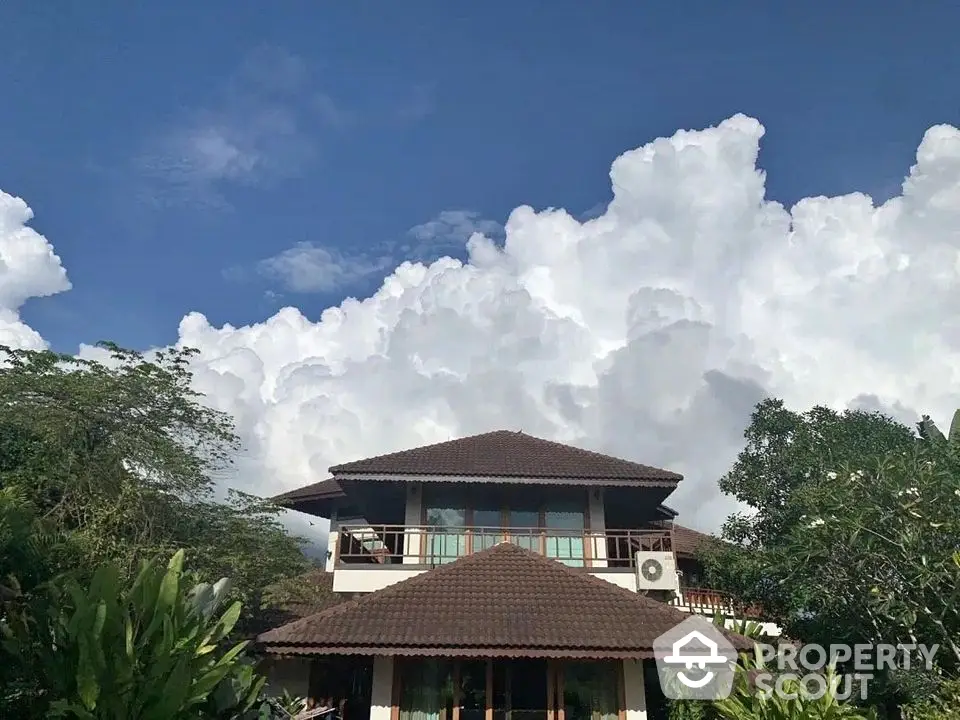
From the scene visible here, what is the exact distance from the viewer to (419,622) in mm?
13016

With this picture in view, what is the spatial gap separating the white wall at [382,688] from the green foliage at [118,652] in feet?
10.7

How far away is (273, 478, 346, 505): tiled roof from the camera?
23156 millimetres

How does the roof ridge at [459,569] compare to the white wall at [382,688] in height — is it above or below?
above

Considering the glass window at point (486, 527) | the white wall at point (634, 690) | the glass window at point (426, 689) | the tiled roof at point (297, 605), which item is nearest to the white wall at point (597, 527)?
the glass window at point (486, 527)

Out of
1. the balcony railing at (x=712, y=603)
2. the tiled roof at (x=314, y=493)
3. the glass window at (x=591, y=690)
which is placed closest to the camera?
the glass window at (x=591, y=690)

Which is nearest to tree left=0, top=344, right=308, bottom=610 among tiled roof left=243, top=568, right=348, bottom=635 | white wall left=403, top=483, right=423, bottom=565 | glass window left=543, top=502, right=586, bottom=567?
tiled roof left=243, top=568, right=348, bottom=635

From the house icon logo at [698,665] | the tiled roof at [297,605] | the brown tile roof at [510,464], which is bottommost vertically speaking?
the house icon logo at [698,665]

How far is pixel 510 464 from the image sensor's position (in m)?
18.0

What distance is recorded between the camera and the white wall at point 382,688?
13000 millimetres

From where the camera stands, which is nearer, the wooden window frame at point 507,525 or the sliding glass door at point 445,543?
the sliding glass door at point 445,543

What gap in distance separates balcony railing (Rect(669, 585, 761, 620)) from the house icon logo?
5.05 meters

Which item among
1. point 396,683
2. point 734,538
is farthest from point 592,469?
point 396,683

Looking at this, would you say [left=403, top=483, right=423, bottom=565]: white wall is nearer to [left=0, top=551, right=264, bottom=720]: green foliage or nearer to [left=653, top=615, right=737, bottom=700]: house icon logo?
[left=653, top=615, right=737, bottom=700]: house icon logo

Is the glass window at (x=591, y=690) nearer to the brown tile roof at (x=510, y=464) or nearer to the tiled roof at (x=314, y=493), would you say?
the brown tile roof at (x=510, y=464)
